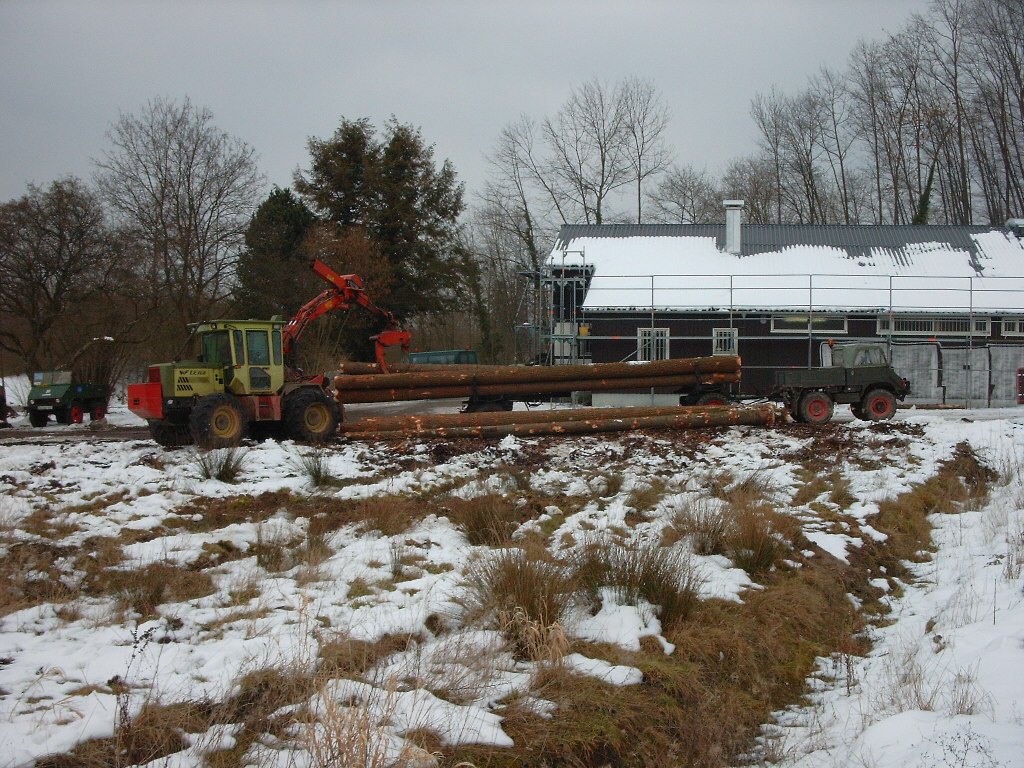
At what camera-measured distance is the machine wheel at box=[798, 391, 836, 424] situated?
1733 centimetres

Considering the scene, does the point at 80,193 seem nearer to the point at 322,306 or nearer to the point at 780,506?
the point at 322,306

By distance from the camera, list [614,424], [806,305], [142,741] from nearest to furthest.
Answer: [142,741] < [614,424] < [806,305]

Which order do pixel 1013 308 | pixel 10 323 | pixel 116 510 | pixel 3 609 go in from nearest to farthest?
pixel 3 609
pixel 116 510
pixel 1013 308
pixel 10 323

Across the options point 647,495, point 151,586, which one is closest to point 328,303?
point 647,495

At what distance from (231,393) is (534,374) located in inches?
247

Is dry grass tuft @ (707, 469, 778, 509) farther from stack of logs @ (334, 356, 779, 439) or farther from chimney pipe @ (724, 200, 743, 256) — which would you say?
chimney pipe @ (724, 200, 743, 256)

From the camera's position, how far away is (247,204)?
103 ft

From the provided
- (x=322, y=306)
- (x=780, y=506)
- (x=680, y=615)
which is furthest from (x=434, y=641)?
(x=322, y=306)

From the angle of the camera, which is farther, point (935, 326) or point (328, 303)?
point (935, 326)

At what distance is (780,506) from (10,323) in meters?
28.5

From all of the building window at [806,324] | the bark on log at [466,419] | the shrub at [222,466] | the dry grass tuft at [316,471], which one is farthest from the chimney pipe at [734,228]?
the shrub at [222,466]

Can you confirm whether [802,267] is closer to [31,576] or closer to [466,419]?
[466,419]

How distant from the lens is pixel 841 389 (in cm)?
1750

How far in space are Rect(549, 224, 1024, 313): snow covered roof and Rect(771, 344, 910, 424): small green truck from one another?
23.1 ft
